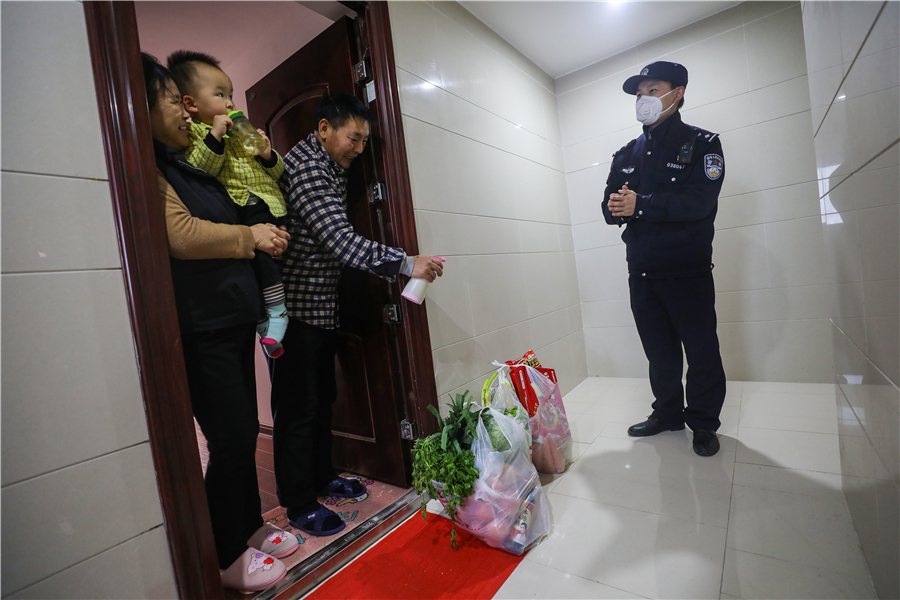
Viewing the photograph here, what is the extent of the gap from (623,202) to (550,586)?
1.57 meters

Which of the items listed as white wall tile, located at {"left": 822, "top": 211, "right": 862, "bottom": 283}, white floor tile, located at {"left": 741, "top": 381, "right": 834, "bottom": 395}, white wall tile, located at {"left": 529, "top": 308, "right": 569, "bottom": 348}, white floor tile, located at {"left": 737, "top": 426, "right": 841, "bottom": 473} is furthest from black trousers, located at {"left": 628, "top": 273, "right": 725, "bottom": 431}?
white floor tile, located at {"left": 741, "top": 381, "right": 834, "bottom": 395}

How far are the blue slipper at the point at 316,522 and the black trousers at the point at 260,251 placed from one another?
87 cm

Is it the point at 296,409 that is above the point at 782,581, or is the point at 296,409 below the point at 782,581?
above

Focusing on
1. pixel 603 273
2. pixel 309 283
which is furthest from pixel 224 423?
pixel 603 273

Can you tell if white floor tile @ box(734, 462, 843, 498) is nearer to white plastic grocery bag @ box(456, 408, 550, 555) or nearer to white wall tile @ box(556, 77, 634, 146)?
white plastic grocery bag @ box(456, 408, 550, 555)

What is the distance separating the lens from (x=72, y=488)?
88 centimetres

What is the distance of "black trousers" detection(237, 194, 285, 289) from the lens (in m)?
1.37

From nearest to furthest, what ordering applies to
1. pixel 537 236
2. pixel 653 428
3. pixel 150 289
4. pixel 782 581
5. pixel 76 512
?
pixel 76 512 < pixel 150 289 < pixel 782 581 < pixel 653 428 < pixel 537 236

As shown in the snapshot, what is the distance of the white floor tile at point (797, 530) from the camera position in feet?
3.77

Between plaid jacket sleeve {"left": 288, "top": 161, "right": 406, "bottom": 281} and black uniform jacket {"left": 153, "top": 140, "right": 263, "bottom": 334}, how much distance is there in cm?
28

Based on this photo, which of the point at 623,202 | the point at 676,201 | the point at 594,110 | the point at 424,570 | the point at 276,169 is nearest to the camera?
the point at 424,570

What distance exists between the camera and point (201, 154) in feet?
4.17

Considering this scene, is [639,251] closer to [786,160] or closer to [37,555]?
[786,160]

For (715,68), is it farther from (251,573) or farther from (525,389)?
(251,573)
